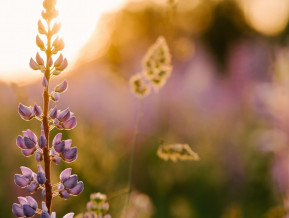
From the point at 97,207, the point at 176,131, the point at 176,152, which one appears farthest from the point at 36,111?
the point at 176,131

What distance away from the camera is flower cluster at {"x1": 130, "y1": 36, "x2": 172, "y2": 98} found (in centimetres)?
127

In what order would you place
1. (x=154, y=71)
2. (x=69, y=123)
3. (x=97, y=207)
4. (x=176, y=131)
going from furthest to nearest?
(x=176, y=131)
(x=154, y=71)
(x=97, y=207)
(x=69, y=123)

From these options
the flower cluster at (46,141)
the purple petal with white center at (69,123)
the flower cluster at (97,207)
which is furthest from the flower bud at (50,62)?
the flower cluster at (97,207)

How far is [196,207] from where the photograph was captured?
11.2 ft

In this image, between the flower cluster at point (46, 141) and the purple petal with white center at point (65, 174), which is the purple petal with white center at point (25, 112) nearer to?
the flower cluster at point (46, 141)

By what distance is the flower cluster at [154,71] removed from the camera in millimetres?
1273

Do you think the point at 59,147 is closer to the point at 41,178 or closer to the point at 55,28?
the point at 41,178

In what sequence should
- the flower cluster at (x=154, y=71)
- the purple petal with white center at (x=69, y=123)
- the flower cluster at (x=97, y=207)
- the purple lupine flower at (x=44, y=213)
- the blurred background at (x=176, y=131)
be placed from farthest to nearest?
the blurred background at (x=176, y=131) → the flower cluster at (x=154, y=71) → the flower cluster at (x=97, y=207) → the purple petal with white center at (x=69, y=123) → the purple lupine flower at (x=44, y=213)

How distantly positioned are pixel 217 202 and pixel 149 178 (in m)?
0.53

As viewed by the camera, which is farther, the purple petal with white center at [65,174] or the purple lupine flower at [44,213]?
the purple petal with white center at [65,174]

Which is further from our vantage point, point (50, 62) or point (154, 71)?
point (154, 71)

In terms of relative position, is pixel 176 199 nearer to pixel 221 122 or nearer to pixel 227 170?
pixel 227 170

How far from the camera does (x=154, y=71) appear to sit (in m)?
1.29

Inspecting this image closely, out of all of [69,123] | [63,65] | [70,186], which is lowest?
[70,186]
